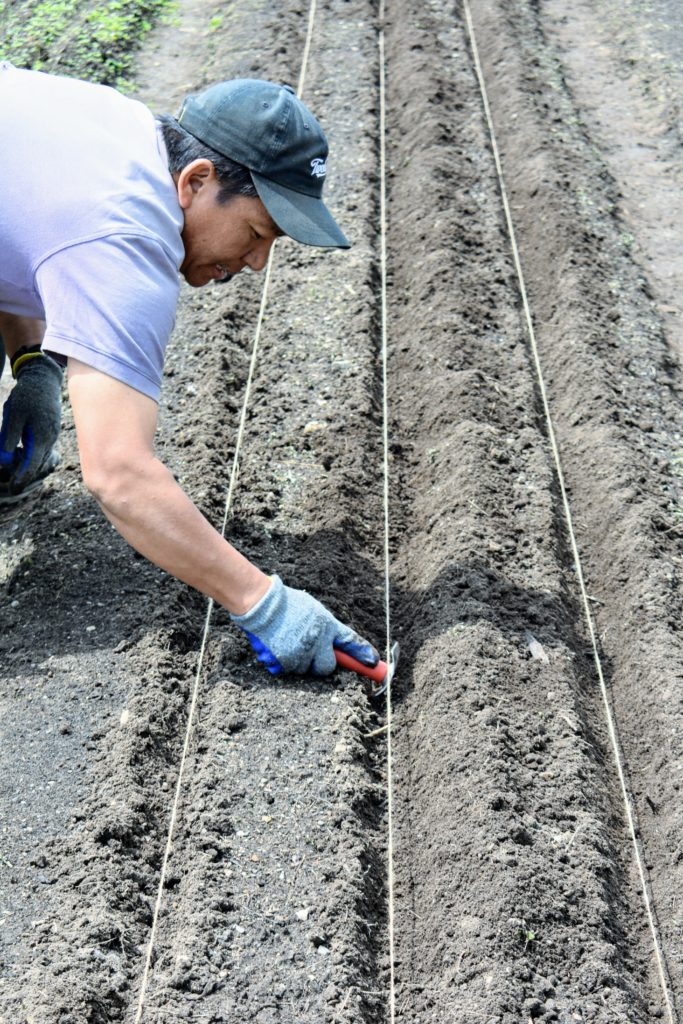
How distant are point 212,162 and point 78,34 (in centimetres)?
540

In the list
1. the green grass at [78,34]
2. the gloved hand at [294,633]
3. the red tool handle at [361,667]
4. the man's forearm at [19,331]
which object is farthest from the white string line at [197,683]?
the green grass at [78,34]

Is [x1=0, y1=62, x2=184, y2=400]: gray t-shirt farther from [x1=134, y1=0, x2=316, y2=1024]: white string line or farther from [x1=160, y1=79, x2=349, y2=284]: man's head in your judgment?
[x1=134, y1=0, x2=316, y2=1024]: white string line

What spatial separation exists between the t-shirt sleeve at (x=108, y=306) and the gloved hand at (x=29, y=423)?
1199mm

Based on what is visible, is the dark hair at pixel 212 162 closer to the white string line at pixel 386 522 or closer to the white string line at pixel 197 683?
the white string line at pixel 197 683

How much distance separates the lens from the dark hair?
2596mm

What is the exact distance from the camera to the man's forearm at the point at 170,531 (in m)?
2.42

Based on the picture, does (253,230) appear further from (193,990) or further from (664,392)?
(664,392)

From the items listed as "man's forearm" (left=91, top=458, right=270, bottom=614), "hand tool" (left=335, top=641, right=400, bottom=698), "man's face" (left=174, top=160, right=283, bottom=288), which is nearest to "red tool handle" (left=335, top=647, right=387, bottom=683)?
"hand tool" (left=335, top=641, right=400, bottom=698)

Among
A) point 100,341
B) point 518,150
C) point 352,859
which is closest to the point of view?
point 100,341

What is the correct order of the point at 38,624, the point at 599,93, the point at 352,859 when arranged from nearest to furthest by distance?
the point at 352,859, the point at 38,624, the point at 599,93

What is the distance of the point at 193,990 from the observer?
7.62ft

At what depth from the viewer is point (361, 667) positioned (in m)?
3.00

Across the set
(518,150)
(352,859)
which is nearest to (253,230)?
(352,859)

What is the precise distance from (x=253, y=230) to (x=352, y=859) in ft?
5.23
